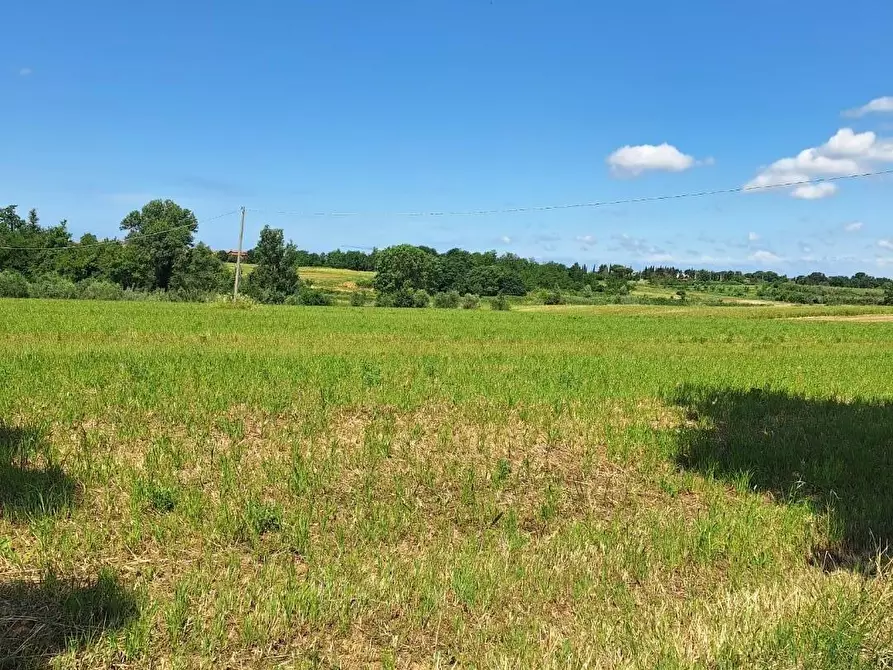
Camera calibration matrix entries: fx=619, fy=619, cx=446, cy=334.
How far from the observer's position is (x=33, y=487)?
6434mm

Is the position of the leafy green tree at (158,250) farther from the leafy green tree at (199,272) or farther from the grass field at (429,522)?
the grass field at (429,522)

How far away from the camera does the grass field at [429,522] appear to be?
175 inches

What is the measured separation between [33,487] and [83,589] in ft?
7.26

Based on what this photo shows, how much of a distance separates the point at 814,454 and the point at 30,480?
10309 millimetres

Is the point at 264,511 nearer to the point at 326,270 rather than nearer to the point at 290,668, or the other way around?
the point at 290,668

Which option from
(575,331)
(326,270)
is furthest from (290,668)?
(326,270)

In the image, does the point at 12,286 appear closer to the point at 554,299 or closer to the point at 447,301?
the point at 447,301

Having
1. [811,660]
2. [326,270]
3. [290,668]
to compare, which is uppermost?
[326,270]

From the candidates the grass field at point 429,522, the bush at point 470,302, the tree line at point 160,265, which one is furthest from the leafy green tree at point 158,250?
the grass field at point 429,522

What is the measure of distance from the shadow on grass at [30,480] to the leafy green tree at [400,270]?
108 metres

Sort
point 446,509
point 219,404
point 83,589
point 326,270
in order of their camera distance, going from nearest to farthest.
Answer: point 83,589
point 446,509
point 219,404
point 326,270

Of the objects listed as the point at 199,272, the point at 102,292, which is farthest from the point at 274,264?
the point at 102,292

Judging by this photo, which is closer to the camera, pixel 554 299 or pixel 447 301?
pixel 447 301

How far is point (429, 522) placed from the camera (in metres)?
6.70
